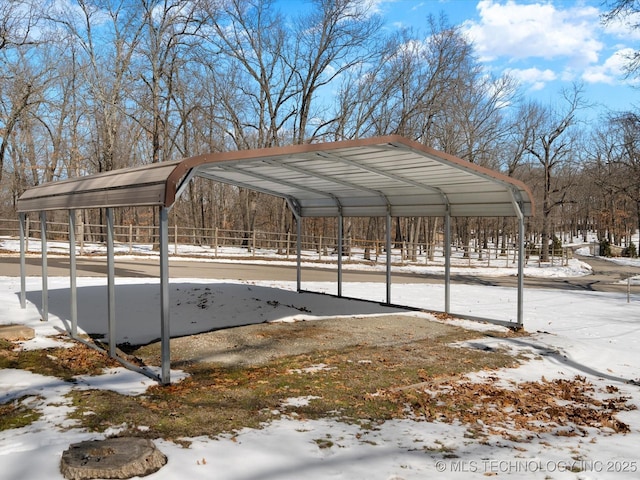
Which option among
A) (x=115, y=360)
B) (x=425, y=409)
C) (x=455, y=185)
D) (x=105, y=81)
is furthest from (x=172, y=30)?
(x=425, y=409)

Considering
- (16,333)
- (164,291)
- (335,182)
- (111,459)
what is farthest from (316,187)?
(111,459)

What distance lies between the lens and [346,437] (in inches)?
165

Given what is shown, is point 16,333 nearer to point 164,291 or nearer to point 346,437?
point 164,291

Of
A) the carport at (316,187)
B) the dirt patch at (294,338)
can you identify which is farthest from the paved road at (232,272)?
the dirt patch at (294,338)

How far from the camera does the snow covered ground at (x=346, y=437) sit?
357 cm

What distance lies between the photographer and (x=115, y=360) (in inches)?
260

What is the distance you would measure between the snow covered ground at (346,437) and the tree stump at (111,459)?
0.40ft

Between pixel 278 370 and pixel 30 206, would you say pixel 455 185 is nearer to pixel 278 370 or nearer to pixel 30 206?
pixel 278 370

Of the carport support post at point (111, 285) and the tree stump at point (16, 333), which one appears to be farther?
the tree stump at point (16, 333)

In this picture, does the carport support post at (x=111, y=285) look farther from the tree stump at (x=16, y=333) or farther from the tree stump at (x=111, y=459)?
the tree stump at (x=111, y=459)

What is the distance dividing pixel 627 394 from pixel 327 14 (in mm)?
26208

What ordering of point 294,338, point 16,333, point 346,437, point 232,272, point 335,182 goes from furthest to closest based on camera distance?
point 232,272 < point 335,182 < point 294,338 < point 16,333 < point 346,437

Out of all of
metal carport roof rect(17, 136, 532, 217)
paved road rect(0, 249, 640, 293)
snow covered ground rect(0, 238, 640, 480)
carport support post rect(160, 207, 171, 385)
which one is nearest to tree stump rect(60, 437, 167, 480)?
snow covered ground rect(0, 238, 640, 480)

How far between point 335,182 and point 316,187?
1.19 metres
